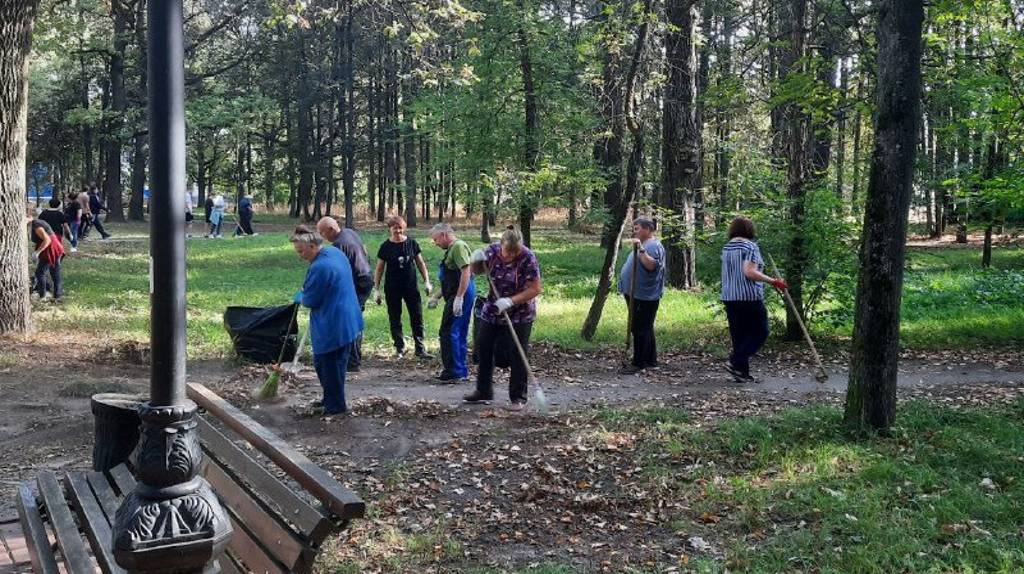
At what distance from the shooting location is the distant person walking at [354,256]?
9.62 m

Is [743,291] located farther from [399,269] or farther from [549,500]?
[549,500]

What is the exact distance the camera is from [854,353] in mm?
6492

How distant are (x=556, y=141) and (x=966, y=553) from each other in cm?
1773

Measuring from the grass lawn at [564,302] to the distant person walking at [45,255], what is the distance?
0.43 meters

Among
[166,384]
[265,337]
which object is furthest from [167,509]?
[265,337]

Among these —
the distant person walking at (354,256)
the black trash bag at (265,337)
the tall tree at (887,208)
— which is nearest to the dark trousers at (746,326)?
the tall tree at (887,208)

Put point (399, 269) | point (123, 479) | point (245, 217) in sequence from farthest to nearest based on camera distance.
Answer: point (245, 217), point (399, 269), point (123, 479)

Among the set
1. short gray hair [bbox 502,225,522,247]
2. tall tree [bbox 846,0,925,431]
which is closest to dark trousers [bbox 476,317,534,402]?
short gray hair [bbox 502,225,522,247]

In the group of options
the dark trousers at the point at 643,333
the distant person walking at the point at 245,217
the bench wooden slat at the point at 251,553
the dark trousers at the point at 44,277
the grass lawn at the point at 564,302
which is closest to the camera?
the bench wooden slat at the point at 251,553

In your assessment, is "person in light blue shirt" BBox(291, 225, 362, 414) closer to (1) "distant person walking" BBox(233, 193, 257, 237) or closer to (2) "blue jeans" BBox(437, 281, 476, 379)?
(2) "blue jeans" BBox(437, 281, 476, 379)

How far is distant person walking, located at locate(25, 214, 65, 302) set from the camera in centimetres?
1380

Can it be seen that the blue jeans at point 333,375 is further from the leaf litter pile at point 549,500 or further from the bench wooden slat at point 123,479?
the bench wooden slat at point 123,479

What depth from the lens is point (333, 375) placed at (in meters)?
7.44

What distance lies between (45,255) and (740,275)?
11.1 meters
